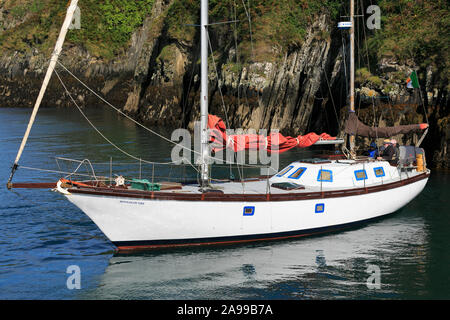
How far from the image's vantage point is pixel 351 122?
2723cm

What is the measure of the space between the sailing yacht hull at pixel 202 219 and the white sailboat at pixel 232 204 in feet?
0.13

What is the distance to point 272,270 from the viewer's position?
19.4m

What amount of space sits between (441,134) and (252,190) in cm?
2092

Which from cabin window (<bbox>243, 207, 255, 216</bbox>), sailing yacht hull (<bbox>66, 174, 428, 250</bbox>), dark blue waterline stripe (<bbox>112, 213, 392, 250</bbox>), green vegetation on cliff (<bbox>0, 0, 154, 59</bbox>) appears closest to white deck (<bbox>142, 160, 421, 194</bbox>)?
sailing yacht hull (<bbox>66, 174, 428, 250</bbox>)

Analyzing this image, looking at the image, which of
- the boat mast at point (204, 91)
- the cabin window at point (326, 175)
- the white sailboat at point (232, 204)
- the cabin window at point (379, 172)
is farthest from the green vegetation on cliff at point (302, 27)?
the cabin window at point (379, 172)

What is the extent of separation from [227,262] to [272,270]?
1924 millimetres

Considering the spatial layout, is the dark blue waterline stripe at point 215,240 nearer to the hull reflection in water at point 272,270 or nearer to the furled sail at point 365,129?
the hull reflection in water at point 272,270

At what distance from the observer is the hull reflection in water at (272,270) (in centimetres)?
1738

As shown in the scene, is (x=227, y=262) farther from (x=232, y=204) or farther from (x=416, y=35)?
(x=416, y=35)

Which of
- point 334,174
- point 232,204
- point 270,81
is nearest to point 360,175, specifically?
point 334,174

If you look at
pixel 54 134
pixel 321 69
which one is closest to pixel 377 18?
pixel 321 69

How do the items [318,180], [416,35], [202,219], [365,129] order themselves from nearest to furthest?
1. [202,219]
2. [318,180]
3. [365,129]
4. [416,35]

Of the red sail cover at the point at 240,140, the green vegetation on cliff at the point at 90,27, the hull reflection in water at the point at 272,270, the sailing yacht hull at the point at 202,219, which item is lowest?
the hull reflection in water at the point at 272,270

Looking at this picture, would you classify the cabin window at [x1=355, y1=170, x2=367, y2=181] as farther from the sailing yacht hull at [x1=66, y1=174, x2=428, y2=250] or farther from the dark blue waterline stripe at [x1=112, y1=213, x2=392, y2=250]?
the dark blue waterline stripe at [x1=112, y1=213, x2=392, y2=250]
